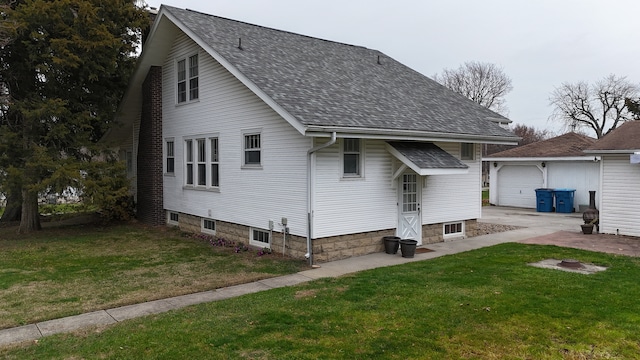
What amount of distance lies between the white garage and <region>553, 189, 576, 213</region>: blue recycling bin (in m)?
1.78

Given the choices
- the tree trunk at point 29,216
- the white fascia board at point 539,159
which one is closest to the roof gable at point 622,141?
the white fascia board at point 539,159

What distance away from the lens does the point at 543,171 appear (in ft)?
72.3

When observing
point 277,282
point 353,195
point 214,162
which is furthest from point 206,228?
point 277,282

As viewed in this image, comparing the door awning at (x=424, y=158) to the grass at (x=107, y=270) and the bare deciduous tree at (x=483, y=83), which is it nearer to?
the grass at (x=107, y=270)

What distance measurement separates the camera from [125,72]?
53.4 ft

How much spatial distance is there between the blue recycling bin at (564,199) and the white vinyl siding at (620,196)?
7.08m

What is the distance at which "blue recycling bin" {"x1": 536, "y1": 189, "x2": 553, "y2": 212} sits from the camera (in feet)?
68.1

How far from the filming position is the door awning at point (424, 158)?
33.7 ft

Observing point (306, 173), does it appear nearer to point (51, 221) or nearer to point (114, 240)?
point (114, 240)

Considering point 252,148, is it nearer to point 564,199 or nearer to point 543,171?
point 564,199

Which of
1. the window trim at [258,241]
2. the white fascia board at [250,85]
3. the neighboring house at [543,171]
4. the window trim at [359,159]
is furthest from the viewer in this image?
the neighboring house at [543,171]

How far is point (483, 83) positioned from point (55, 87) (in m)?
48.1

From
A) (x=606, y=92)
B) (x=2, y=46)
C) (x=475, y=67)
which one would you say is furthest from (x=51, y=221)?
(x=606, y=92)

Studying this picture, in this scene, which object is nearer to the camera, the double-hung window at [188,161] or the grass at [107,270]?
the grass at [107,270]
